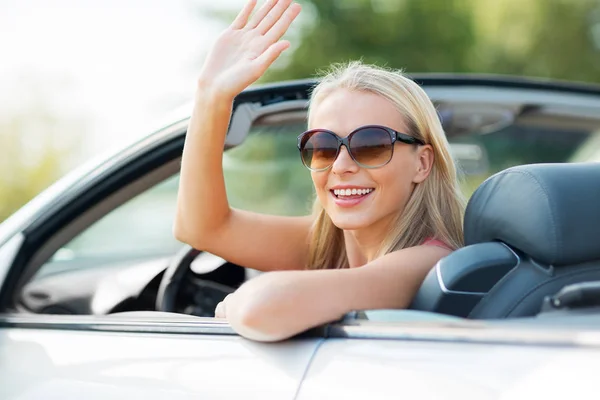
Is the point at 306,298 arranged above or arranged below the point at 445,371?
above

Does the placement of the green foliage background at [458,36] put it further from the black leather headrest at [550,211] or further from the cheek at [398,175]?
the black leather headrest at [550,211]

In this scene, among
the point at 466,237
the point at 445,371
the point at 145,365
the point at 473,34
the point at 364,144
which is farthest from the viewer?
the point at 473,34

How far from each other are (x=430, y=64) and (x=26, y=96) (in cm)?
758

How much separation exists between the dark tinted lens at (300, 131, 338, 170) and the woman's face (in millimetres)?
24

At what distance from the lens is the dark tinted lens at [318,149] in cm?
237

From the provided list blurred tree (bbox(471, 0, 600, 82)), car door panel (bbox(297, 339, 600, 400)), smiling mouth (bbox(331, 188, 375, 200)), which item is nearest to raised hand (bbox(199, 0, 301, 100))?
smiling mouth (bbox(331, 188, 375, 200))

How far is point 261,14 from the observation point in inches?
97.2

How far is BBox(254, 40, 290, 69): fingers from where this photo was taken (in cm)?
233

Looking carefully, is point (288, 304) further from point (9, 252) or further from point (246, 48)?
point (9, 252)

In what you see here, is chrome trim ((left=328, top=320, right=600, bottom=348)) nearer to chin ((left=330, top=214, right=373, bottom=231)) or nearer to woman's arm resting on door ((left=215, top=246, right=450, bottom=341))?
woman's arm resting on door ((left=215, top=246, right=450, bottom=341))

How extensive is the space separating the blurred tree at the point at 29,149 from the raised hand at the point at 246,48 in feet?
41.8

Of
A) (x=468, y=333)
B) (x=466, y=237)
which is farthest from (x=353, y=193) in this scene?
(x=468, y=333)

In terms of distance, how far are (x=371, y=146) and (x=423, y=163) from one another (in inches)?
10.1

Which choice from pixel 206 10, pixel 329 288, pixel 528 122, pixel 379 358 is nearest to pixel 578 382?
pixel 379 358
